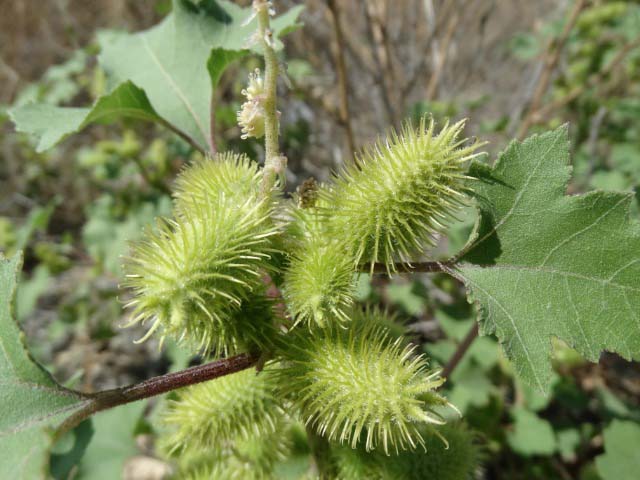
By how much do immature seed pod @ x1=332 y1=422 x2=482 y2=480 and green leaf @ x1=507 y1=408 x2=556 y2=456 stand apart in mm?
912

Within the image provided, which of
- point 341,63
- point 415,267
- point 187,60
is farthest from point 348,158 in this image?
point 415,267

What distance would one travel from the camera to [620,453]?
1964 millimetres

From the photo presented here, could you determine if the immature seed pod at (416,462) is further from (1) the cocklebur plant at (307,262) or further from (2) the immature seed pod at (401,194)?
(2) the immature seed pod at (401,194)

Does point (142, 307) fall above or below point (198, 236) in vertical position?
below

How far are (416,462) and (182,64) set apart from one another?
1398mm

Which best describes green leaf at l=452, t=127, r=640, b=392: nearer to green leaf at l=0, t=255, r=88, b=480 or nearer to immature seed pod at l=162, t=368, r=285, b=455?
immature seed pod at l=162, t=368, r=285, b=455

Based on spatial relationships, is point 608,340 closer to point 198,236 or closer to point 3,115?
point 198,236

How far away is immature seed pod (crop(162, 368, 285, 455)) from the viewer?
1.23m

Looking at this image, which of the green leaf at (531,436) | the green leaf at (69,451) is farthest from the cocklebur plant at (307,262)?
the green leaf at (531,436)

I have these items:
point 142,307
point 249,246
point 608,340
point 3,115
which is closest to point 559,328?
point 608,340

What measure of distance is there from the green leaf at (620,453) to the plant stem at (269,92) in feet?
5.44

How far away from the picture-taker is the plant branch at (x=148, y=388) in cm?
106

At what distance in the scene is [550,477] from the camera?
8.18 feet

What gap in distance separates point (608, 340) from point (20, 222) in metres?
4.80
